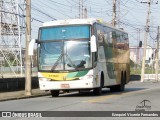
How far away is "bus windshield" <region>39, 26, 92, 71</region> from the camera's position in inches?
952

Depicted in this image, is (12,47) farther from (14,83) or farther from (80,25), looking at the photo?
(80,25)

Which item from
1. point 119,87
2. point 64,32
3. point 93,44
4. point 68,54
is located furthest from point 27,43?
point 119,87

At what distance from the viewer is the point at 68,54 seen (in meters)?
24.3

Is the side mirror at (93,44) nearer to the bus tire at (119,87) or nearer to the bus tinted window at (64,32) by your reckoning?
the bus tinted window at (64,32)

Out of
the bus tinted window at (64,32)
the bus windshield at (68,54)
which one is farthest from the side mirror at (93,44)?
the bus tinted window at (64,32)

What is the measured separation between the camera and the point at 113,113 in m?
15.7

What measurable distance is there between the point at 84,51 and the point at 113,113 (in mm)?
8776

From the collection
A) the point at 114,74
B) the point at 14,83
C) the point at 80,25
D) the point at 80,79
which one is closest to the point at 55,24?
the point at 80,25

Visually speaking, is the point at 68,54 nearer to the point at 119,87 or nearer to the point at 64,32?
the point at 64,32

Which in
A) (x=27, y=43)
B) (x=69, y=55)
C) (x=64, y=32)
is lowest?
(x=69, y=55)

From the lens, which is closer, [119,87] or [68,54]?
[68,54]

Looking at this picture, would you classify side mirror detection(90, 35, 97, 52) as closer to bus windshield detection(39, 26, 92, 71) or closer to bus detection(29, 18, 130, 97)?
bus detection(29, 18, 130, 97)

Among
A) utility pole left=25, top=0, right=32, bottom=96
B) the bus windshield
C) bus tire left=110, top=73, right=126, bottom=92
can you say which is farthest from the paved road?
bus tire left=110, top=73, right=126, bottom=92

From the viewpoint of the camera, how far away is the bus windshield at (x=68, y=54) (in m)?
24.2
